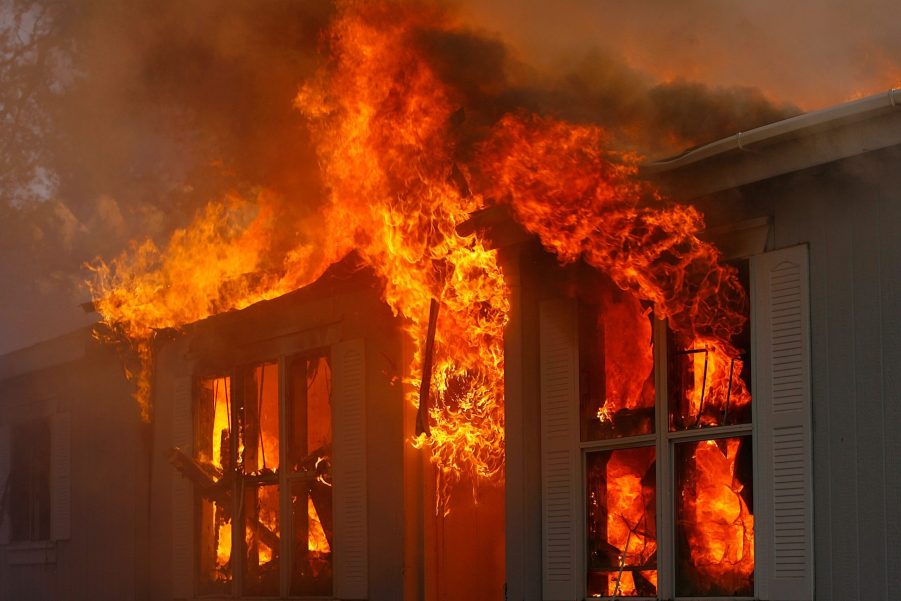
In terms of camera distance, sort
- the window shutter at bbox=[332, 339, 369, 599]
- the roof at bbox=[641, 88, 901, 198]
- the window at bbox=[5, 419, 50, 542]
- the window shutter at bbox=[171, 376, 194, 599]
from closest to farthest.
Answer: the roof at bbox=[641, 88, 901, 198], the window shutter at bbox=[332, 339, 369, 599], the window shutter at bbox=[171, 376, 194, 599], the window at bbox=[5, 419, 50, 542]

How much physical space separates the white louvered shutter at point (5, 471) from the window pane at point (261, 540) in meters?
5.39

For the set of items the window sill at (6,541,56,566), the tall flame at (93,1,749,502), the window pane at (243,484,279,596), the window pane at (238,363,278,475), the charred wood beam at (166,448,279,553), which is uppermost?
the tall flame at (93,1,749,502)

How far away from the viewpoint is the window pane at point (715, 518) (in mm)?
7039

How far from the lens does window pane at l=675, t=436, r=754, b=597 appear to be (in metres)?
7.04

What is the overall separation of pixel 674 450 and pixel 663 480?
0.19 m

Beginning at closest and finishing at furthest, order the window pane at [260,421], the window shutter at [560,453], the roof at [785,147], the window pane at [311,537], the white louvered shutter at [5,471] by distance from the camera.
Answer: the roof at [785,147] → the window shutter at [560,453] → the window pane at [311,537] → the window pane at [260,421] → the white louvered shutter at [5,471]

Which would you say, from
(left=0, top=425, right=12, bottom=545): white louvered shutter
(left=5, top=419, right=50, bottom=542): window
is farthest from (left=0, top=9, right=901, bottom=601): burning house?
(left=0, top=425, right=12, bottom=545): white louvered shutter

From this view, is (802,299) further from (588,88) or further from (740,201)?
(588,88)

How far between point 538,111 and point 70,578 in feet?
30.0

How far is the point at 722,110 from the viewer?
7668 millimetres

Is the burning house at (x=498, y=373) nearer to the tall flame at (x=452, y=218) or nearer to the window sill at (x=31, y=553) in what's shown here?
the tall flame at (x=452, y=218)

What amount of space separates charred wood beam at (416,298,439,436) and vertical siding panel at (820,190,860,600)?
333cm

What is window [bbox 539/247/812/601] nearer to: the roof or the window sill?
the roof

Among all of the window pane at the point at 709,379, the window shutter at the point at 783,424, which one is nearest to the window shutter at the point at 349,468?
the window pane at the point at 709,379
